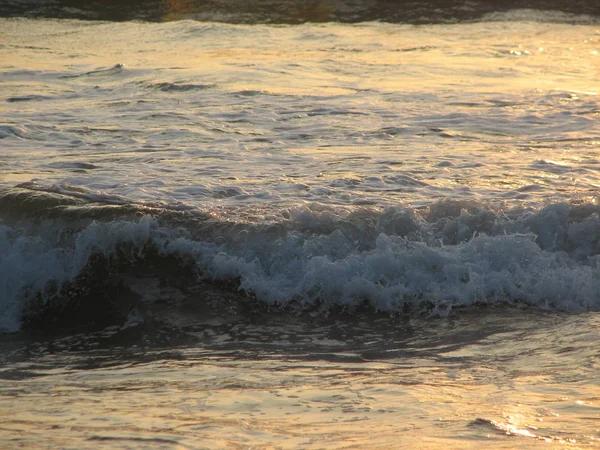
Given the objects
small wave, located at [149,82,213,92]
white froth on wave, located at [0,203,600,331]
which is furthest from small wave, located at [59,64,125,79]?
white froth on wave, located at [0,203,600,331]

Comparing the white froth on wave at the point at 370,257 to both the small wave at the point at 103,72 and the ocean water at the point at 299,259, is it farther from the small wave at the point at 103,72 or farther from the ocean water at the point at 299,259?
the small wave at the point at 103,72

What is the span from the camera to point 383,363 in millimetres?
4902

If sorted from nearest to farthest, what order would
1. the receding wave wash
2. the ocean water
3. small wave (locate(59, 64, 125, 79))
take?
the ocean water, small wave (locate(59, 64, 125, 79)), the receding wave wash

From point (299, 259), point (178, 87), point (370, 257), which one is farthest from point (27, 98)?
point (370, 257)

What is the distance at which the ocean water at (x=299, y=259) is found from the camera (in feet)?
12.7

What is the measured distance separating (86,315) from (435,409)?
10.2ft

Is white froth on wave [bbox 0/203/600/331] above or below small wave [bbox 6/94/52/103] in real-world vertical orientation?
below

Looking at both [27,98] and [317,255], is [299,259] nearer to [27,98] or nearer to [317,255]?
[317,255]

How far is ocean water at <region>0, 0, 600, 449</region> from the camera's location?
3885mm

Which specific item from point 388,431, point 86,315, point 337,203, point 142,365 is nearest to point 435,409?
point 388,431

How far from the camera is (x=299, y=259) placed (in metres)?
Result: 6.57

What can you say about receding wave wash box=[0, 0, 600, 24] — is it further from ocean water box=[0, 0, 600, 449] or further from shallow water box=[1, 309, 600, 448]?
shallow water box=[1, 309, 600, 448]

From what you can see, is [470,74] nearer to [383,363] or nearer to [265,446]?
[383,363]

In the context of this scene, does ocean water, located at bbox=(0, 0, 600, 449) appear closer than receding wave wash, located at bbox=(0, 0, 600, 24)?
Yes
